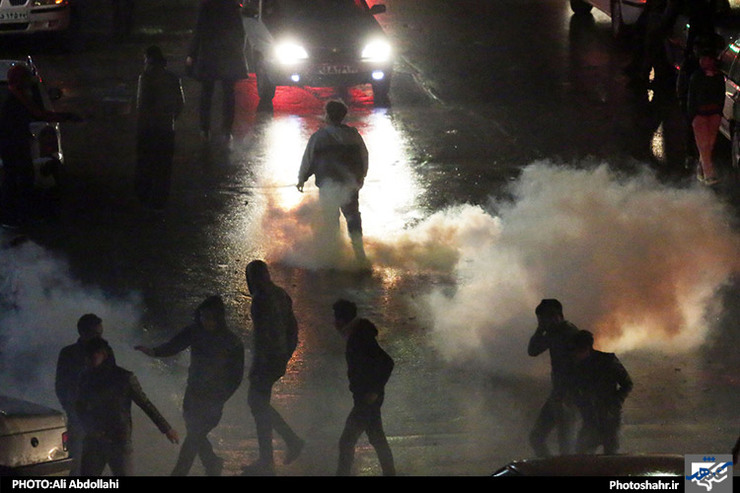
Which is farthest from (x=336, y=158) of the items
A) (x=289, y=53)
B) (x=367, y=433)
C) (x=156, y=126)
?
(x=289, y=53)

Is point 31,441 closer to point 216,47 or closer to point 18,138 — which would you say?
point 18,138

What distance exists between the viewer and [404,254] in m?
11.9

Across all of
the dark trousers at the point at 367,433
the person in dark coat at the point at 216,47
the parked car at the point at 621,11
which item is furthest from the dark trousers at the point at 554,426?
the parked car at the point at 621,11

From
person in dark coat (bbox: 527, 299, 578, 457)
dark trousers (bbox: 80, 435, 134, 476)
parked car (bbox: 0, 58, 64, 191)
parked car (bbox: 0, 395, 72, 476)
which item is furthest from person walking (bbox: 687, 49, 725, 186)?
parked car (bbox: 0, 395, 72, 476)

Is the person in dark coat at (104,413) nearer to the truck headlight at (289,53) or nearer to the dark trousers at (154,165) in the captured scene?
the dark trousers at (154,165)

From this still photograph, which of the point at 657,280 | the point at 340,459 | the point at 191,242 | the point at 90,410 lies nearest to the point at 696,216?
the point at 657,280

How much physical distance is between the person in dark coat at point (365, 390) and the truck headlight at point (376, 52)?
32.8 feet

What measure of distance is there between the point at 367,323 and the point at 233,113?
8202mm

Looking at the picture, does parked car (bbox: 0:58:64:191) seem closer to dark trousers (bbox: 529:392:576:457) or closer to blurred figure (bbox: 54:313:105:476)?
blurred figure (bbox: 54:313:105:476)

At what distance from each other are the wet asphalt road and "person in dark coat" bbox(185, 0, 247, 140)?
3.01ft

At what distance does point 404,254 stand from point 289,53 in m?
6.20

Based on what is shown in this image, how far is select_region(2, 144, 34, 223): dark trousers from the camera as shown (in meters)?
11.6

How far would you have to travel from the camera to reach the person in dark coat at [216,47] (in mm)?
14750

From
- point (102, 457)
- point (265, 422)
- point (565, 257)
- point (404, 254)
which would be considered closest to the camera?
point (102, 457)
